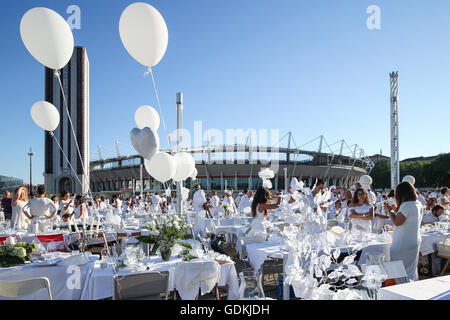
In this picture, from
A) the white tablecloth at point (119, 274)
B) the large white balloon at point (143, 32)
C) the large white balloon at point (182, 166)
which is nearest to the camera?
the white tablecloth at point (119, 274)

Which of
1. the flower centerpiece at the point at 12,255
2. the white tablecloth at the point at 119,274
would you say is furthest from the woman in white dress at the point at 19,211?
the white tablecloth at the point at 119,274

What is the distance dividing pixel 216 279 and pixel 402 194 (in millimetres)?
2868

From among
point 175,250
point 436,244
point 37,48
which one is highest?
point 37,48

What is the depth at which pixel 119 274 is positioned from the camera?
3898 mm

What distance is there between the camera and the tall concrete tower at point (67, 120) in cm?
3888

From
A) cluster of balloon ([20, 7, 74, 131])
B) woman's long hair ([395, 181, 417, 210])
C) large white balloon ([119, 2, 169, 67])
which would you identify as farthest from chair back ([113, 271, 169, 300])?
cluster of balloon ([20, 7, 74, 131])

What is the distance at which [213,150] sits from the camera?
185ft

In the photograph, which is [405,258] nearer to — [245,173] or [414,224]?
[414,224]

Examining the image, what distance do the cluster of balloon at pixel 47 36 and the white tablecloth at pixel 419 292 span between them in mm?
5254

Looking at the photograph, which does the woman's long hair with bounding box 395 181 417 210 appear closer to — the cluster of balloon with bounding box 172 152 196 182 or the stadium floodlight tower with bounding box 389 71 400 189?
the cluster of balloon with bounding box 172 152 196 182

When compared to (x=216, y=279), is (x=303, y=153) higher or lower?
higher

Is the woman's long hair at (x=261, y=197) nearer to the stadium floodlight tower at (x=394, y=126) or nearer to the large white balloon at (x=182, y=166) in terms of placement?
the large white balloon at (x=182, y=166)

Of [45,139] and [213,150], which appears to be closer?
[45,139]
